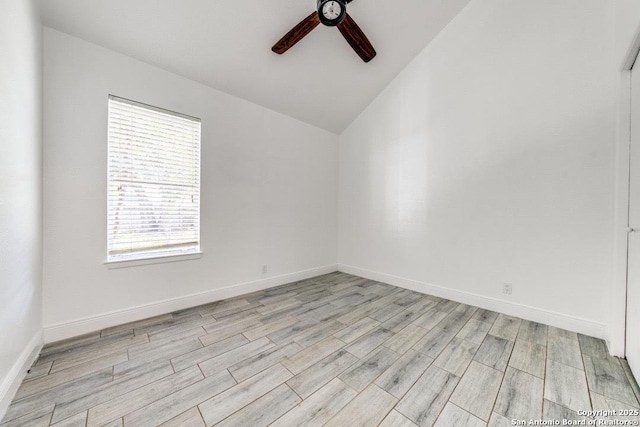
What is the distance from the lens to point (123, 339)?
2.09 meters

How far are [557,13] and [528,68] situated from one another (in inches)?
19.9

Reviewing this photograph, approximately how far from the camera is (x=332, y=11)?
6.16ft

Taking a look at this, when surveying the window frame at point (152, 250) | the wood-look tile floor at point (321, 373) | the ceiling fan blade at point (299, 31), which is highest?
the ceiling fan blade at point (299, 31)

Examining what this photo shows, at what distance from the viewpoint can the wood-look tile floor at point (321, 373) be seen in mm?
1340

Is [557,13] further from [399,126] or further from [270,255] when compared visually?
[270,255]

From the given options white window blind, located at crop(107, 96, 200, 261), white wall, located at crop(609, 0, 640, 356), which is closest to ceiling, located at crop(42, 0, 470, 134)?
white window blind, located at crop(107, 96, 200, 261)

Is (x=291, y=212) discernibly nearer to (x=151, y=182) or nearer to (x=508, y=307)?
(x=151, y=182)

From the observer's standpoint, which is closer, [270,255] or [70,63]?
[70,63]


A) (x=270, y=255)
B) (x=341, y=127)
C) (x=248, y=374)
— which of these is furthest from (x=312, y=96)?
(x=248, y=374)

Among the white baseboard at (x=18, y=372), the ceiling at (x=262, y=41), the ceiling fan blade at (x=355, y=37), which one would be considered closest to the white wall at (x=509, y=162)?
the ceiling at (x=262, y=41)

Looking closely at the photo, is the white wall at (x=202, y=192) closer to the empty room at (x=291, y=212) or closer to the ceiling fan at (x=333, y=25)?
the empty room at (x=291, y=212)

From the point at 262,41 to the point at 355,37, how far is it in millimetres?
1023

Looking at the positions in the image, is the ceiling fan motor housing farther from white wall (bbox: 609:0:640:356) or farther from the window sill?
the window sill

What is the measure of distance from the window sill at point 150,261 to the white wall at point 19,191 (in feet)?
1.53
